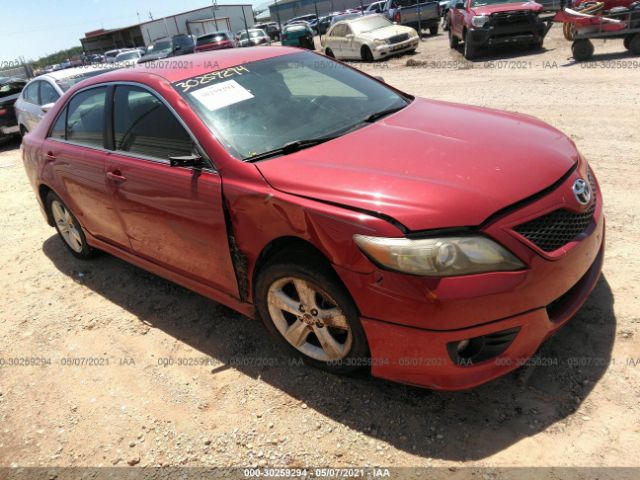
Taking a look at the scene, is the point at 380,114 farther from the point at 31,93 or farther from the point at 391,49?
the point at 391,49

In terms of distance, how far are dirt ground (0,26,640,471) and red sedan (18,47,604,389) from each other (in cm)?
27

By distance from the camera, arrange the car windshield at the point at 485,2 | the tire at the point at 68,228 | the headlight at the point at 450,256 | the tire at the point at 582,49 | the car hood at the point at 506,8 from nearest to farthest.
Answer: the headlight at the point at 450,256 < the tire at the point at 68,228 < the tire at the point at 582,49 < the car hood at the point at 506,8 < the car windshield at the point at 485,2

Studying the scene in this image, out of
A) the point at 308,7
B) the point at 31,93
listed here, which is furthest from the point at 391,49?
the point at 308,7

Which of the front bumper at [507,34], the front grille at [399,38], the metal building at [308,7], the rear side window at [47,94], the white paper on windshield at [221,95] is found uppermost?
the metal building at [308,7]

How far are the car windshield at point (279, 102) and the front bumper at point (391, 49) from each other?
13497mm

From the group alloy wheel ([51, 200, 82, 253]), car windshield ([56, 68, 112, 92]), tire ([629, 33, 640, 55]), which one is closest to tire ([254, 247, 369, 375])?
alloy wheel ([51, 200, 82, 253])

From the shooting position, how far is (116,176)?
3.43 metres

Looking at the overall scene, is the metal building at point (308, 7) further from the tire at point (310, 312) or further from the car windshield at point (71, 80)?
the tire at point (310, 312)

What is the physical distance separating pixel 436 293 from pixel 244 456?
1222 millimetres

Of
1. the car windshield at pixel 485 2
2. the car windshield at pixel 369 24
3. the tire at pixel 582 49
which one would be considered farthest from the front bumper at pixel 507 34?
the car windshield at pixel 369 24

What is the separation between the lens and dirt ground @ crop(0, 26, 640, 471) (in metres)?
2.29

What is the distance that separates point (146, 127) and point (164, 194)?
0.54 metres

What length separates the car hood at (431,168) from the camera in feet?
7.12

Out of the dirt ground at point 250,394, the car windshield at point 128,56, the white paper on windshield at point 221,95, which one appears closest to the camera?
the dirt ground at point 250,394
